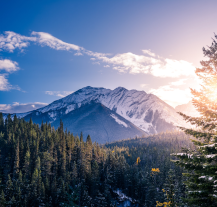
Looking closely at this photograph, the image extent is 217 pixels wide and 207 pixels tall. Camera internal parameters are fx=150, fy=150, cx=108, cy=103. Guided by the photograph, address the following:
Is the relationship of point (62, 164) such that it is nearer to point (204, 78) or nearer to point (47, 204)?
point (47, 204)

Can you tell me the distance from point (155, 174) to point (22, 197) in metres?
66.0

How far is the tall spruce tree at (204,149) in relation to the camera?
880 centimetres

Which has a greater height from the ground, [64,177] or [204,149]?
[204,149]

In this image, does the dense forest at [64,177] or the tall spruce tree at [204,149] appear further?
the dense forest at [64,177]

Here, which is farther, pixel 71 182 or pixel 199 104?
pixel 71 182

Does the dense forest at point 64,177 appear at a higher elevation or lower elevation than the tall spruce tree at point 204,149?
lower

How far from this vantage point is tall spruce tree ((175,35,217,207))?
28.9 ft

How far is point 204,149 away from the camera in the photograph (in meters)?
9.60

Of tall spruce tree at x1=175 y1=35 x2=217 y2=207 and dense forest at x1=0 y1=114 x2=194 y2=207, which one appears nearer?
tall spruce tree at x1=175 y1=35 x2=217 y2=207

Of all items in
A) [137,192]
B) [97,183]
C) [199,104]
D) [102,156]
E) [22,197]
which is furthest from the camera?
[102,156]

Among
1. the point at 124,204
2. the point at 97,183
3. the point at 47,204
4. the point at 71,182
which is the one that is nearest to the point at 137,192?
the point at 124,204

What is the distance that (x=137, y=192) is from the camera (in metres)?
82.2

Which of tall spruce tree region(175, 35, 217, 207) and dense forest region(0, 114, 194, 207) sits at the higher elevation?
tall spruce tree region(175, 35, 217, 207)

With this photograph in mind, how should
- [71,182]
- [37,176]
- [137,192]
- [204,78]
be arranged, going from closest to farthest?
[204,78] < [37,176] < [71,182] < [137,192]
